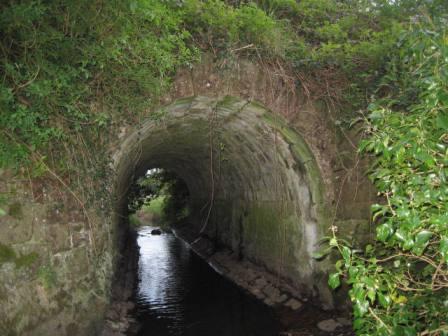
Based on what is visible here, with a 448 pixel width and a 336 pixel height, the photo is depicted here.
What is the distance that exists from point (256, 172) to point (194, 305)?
3.12 metres

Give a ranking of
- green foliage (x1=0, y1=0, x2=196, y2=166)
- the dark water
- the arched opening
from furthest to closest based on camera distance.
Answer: the arched opening → the dark water → green foliage (x1=0, y1=0, x2=196, y2=166)

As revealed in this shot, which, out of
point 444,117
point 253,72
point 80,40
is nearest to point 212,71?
point 253,72

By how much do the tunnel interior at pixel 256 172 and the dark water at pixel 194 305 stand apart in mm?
998

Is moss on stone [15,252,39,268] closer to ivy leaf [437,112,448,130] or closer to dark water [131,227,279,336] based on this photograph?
dark water [131,227,279,336]

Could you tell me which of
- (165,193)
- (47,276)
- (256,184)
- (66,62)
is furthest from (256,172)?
(165,193)

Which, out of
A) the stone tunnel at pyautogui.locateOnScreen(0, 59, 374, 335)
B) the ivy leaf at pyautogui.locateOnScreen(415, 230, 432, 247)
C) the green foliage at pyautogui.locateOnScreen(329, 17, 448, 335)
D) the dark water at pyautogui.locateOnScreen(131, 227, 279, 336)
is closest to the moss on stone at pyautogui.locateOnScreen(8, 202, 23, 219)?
the stone tunnel at pyautogui.locateOnScreen(0, 59, 374, 335)

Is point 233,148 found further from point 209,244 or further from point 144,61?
point 209,244

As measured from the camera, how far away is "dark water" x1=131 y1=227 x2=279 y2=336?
21.0 ft

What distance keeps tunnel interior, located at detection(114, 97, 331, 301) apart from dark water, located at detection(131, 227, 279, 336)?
998 mm

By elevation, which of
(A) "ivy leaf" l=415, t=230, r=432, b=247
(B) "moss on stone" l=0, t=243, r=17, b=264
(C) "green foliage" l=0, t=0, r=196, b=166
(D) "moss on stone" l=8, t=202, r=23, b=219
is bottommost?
(B) "moss on stone" l=0, t=243, r=17, b=264

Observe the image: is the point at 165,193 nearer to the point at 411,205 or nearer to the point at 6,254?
the point at 6,254

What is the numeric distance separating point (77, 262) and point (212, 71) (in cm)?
323

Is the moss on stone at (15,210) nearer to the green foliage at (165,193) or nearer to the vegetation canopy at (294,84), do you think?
the vegetation canopy at (294,84)

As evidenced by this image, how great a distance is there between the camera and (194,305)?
7.72m
